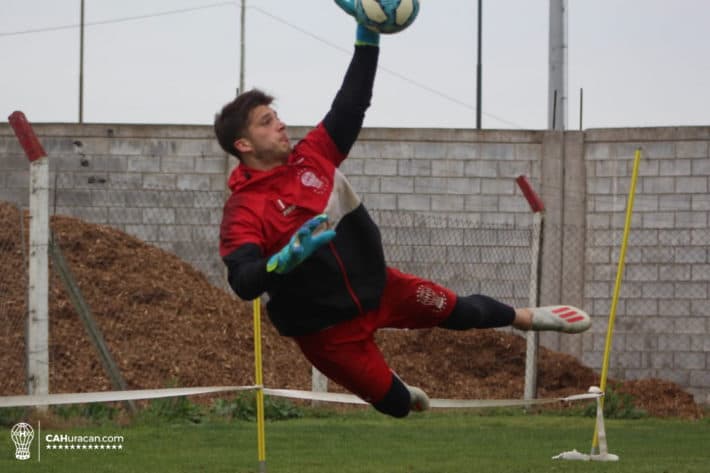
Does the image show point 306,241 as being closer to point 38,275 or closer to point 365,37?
point 365,37

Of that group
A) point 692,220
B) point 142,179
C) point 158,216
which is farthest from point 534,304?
point 142,179

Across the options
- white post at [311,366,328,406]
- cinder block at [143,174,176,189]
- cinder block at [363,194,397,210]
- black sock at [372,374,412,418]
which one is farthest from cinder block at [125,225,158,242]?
black sock at [372,374,412,418]

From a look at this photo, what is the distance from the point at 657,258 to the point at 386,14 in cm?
1042

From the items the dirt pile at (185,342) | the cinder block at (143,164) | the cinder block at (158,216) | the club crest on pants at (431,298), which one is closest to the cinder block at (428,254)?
the dirt pile at (185,342)

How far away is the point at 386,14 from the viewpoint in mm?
6074

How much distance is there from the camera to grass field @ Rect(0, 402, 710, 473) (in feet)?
30.0

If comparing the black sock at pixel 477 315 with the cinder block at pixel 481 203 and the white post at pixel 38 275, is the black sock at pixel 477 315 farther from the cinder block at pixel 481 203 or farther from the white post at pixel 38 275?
the cinder block at pixel 481 203

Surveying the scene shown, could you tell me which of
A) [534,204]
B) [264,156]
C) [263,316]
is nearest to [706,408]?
[534,204]

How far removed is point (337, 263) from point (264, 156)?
0.63 m

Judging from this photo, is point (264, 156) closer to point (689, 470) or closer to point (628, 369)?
point (689, 470)

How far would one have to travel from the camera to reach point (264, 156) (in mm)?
6246

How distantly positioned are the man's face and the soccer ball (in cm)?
65

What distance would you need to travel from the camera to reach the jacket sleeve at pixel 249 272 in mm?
5543

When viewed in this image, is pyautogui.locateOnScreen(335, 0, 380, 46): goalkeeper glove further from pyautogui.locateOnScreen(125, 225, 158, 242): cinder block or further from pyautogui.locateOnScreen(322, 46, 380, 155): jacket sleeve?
pyautogui.locateOnScreen(125, 225, 158, 242): cinder block
